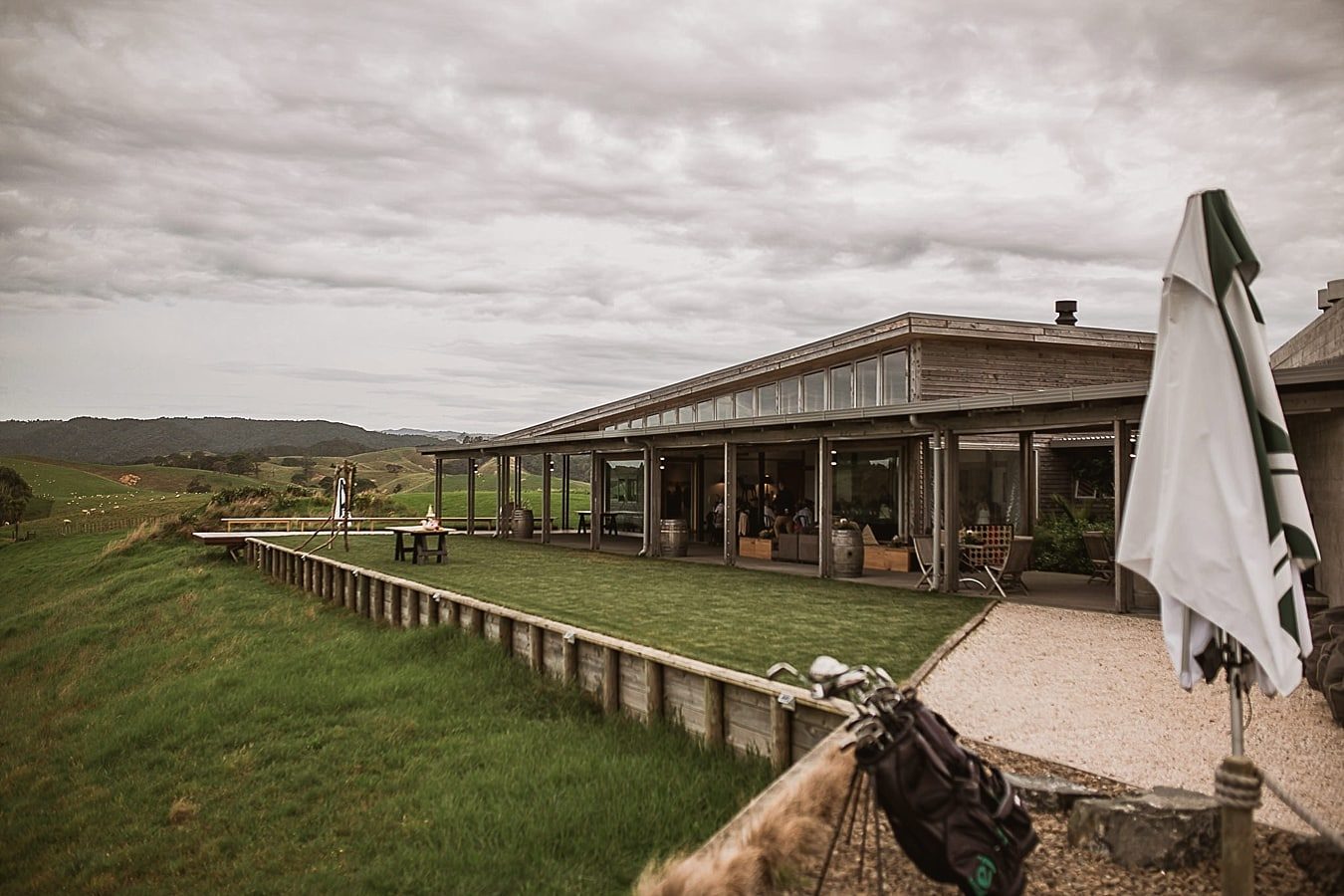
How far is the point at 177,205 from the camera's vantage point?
82.3ft

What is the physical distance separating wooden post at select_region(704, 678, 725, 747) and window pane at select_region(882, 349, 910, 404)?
9658 mm

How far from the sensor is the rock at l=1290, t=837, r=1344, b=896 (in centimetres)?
292

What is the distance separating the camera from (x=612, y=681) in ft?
22.5

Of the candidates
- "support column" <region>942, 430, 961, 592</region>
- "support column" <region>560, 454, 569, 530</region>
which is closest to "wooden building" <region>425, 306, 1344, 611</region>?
"support column" <region>942, 430, 961, 592</region>

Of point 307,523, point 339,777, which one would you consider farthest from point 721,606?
point 307,523

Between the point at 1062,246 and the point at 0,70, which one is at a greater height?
the point at 0,70

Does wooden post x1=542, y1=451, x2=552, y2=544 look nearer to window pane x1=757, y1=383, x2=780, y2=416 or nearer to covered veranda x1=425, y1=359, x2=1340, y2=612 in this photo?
covered veranda x1=425, y1=359, x2=1340, y2=612

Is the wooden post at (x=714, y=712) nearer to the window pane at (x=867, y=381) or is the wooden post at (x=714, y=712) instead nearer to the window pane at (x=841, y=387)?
the window pane at (x=867, y=381)

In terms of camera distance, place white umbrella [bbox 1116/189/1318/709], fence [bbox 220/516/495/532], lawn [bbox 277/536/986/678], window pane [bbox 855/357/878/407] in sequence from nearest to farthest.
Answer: white umbrella [bbox 1116/189/1318/709]
lawn [bbox 277/536/986/678]
window pane [bbox 855/357/878/407]
fence [bbox 220/516/495/532]

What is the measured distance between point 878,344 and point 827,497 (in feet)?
11.9

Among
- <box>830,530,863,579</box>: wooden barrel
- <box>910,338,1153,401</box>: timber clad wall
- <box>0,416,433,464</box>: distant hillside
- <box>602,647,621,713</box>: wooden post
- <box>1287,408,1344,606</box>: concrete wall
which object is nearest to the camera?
<box>602,647,621,713</box>: wooden post

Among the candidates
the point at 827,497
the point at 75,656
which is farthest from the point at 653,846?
the point at 75,656

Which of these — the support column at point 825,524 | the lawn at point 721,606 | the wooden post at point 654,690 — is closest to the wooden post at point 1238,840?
the lawn at point 721,606

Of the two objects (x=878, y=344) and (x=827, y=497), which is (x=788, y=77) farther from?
(x=827, y=497)
